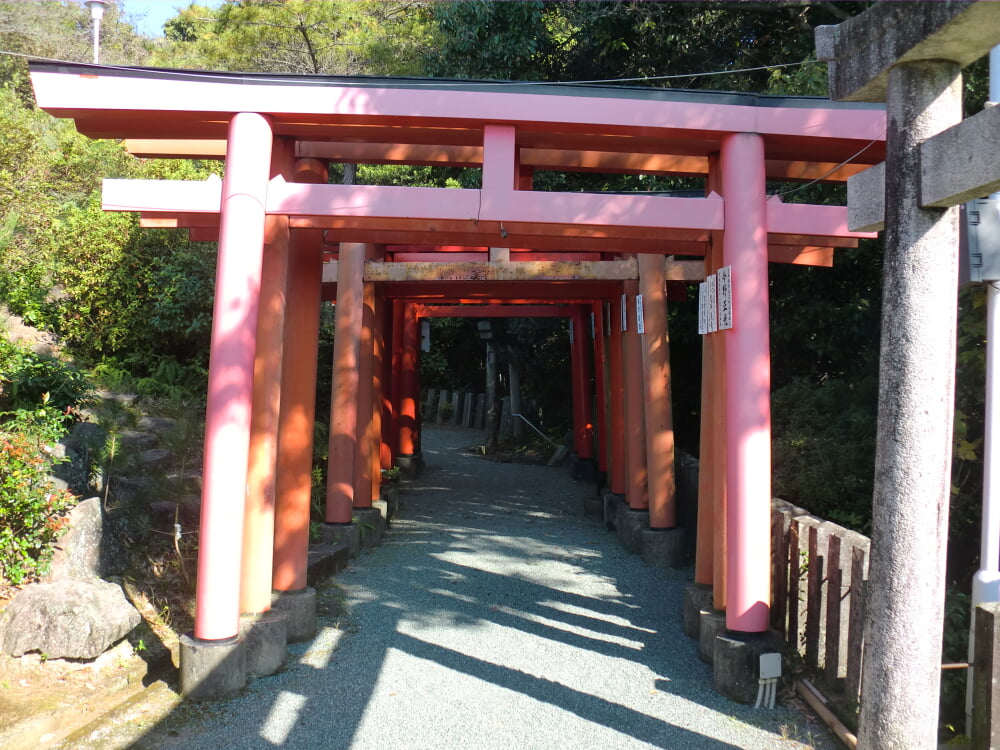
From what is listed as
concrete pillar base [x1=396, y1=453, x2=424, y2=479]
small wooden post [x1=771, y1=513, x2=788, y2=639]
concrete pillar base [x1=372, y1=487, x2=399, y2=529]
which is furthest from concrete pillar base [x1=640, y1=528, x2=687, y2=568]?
concrete pillar base [x1=396, y1=453, x2=424, y2=479]

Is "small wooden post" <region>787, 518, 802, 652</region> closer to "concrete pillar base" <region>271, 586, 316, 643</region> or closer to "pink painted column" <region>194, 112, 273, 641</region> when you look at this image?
"concrete pillar base" <region>271, 586, 316, 643</region>

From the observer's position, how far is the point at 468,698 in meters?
4.15

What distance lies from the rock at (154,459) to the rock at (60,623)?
218 centimetres

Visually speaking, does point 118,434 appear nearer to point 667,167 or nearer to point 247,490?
point 247,490

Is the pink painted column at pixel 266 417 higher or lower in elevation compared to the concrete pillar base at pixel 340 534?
higher

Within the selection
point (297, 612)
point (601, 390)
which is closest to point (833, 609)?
point (297, 612)

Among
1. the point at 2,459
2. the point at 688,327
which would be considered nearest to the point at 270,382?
the point at 2,459

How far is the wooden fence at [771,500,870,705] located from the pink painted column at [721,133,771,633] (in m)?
0.24

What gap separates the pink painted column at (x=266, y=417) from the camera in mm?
4598

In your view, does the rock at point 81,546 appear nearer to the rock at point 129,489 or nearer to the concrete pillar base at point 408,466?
the rock at point 129,489

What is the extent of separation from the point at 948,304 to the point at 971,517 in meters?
3.01

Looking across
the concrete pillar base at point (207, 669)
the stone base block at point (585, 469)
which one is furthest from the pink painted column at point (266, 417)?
the stone base block at point (585, 469)

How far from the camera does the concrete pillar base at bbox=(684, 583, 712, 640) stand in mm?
5125

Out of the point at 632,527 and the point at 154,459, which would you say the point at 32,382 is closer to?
the point at 154,459
